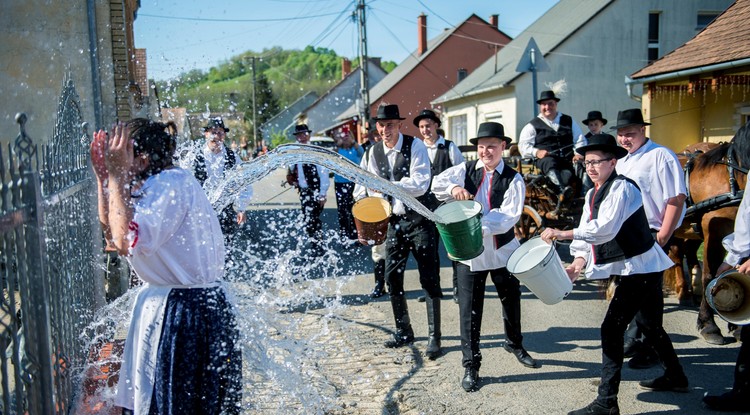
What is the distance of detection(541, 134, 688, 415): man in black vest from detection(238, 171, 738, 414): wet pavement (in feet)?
1.86

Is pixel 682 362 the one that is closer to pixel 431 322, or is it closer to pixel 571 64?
pixel 431 322

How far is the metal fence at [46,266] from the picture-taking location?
2.56 m

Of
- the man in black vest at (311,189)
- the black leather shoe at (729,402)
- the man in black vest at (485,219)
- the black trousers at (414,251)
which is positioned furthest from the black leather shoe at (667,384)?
the man in black vest at (311,189)

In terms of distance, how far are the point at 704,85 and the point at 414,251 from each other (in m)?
8.88

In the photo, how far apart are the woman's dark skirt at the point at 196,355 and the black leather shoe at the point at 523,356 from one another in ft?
10.2

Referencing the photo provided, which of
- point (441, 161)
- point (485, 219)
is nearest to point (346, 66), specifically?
point (441, 161)

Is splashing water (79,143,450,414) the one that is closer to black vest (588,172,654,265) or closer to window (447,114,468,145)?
black vest (588,172,654,265)

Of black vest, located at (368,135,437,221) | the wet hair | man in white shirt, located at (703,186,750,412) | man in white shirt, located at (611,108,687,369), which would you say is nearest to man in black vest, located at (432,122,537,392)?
black vest, located at (368,135,437,221)

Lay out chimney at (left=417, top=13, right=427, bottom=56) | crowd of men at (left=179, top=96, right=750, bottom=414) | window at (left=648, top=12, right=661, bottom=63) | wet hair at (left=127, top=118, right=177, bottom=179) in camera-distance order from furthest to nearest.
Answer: chimney at (left=417, top=13, right=427, bottom=56) → window at (left=648, top=12, right=661, bottom=63) → crowd of men at (left=179, top=96, right=750, bottom=414) → wet hair at (left=127, top=118, right=177, bottom=179)

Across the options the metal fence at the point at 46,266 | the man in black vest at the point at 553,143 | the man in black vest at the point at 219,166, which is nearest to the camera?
the metal fence at the point at 46,266

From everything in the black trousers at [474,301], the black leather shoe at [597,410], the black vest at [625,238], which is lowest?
the black leather shoe at [597,410]

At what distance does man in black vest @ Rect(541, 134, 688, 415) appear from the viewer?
429 centimetres

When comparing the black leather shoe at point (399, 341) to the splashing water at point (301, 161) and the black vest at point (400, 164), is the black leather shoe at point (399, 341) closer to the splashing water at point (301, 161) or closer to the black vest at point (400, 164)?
the black vest at point (400, 164)

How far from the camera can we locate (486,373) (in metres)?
5.35
